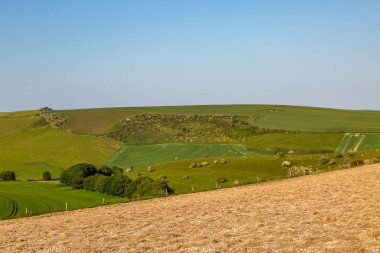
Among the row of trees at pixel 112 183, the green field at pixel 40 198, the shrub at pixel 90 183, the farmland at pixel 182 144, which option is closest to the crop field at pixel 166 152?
the farmland at pixel 182 144

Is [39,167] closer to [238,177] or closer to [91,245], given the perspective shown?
[238,177]

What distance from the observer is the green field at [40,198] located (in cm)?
5722

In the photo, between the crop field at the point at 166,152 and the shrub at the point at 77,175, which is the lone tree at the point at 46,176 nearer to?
the shrub at the point at 77,175

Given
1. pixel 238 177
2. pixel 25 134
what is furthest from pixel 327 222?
pixel 25 134

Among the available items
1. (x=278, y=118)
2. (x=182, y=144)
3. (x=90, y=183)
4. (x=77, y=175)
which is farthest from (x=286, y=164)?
(x=278, y=118)

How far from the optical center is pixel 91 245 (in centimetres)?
2302

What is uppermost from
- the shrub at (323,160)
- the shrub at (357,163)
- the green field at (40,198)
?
the shrub at (357,163)

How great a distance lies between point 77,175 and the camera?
261 feet

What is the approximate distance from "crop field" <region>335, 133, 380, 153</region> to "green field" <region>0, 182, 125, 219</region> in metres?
46.3

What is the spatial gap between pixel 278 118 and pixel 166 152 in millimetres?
42291

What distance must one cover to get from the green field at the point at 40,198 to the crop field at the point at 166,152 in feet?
78.3

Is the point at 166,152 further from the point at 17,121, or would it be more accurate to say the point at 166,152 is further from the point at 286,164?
the point at 17,121

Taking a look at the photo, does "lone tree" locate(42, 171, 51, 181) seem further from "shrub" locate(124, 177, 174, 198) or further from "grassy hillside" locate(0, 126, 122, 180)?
"shrub" locate(124, 177, 174, 198)

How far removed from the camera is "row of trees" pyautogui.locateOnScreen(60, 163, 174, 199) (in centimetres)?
6241
